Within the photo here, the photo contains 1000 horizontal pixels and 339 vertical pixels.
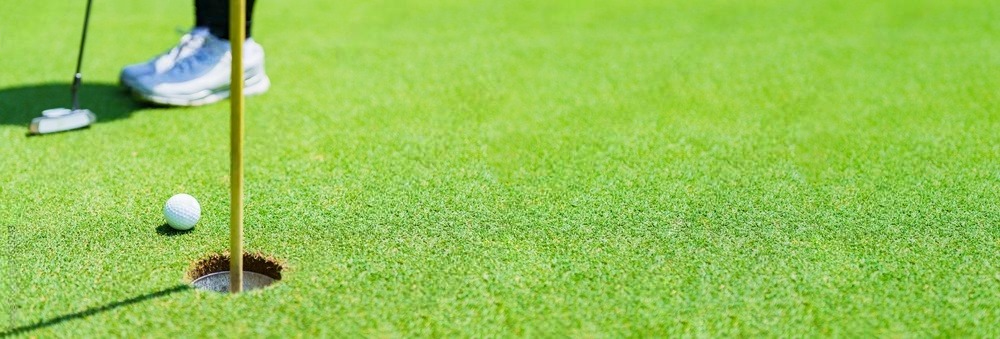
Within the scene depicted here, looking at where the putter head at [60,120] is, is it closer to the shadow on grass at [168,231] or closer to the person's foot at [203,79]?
the person's foot at [203,79]

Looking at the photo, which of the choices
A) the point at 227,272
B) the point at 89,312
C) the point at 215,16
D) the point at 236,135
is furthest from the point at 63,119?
the point at 236,135

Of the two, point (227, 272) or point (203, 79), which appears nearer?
point (227, 272)

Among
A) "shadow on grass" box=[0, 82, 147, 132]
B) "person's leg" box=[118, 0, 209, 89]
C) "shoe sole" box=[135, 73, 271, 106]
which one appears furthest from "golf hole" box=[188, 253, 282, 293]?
"person's leg" box=[118, 0, 209, 89]

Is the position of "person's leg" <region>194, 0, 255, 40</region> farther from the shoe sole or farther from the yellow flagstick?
the yellow flagstick

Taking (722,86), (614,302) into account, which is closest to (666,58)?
(722,86)

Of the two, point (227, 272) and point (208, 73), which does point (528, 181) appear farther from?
point (208, 73)

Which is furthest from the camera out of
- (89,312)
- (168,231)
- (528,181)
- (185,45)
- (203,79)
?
(185,45)

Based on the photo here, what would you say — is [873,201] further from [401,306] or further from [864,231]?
[401,306]
